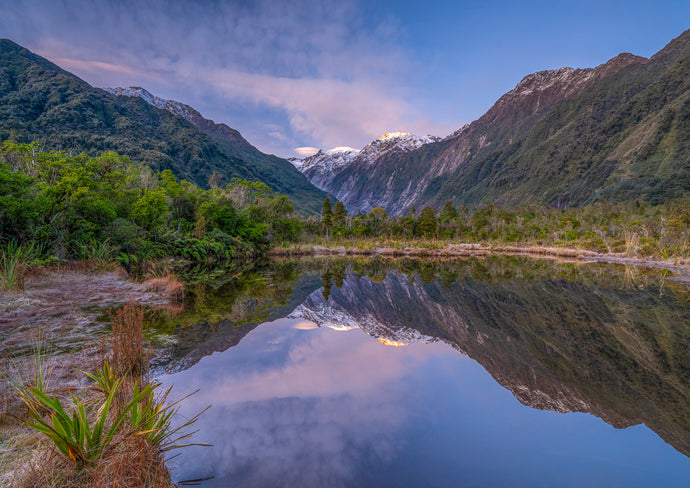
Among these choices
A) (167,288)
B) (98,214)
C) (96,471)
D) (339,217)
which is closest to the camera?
(96,471)

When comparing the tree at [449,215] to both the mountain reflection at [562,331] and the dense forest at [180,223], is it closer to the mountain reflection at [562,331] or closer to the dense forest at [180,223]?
the dense forest at [180,223]

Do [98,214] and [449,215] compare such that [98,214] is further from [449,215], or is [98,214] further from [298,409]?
[449,215]

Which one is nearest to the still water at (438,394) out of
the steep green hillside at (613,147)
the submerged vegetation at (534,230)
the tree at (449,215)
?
the submerged vegetation at (534,230)

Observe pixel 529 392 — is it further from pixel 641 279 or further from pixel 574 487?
pixel 641 279

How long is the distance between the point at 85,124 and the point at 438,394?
451ft

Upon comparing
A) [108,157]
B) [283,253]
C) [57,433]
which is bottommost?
[283,253]

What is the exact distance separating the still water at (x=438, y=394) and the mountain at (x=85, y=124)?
8908 centimetres

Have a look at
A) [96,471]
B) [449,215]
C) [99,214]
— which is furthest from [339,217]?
[96,471]

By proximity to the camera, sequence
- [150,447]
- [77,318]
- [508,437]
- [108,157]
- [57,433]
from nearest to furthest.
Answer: [57,433], [150,447], [508,437], [77,318], [108,157]

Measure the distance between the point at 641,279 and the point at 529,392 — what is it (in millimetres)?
17833

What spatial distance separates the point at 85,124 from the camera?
10469cm

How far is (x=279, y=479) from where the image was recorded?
3.45 metres

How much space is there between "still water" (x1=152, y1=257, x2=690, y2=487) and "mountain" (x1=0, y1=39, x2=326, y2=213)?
292 feet

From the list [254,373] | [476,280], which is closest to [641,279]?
[476,280]
